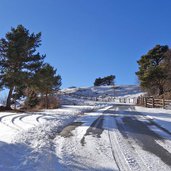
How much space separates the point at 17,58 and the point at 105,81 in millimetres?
98747

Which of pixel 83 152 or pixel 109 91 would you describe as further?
pixel 109 91

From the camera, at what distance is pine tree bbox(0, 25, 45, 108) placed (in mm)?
27297

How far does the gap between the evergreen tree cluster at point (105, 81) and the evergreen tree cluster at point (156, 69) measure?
3100 inches

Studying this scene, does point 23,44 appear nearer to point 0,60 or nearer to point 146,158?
point 0,60

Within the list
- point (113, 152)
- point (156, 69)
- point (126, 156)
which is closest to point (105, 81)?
point (156, 69)

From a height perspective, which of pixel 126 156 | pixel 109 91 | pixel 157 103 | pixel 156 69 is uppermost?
pixel 109 91

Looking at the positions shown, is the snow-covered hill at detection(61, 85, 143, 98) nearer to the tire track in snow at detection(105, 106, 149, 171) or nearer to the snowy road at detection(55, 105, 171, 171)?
the snowy road at detection(55, 105, 171, 171)

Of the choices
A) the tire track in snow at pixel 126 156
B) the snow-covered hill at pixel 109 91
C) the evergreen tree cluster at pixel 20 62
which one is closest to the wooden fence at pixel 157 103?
the evergreen tree cluster at pixel 20 62

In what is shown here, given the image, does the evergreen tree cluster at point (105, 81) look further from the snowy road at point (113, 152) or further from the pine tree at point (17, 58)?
the snowy road at point (113, 152)

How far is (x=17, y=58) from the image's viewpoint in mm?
28281

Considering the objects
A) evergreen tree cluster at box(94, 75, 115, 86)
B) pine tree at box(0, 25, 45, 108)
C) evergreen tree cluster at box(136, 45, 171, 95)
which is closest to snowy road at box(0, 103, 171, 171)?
pine tree at box(0, 25, 45, 108)

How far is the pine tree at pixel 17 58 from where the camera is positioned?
2730cm

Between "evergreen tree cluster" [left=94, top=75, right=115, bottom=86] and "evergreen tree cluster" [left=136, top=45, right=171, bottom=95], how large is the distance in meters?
78.7

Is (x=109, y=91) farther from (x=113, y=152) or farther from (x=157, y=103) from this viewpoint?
(x=113, y=152)
